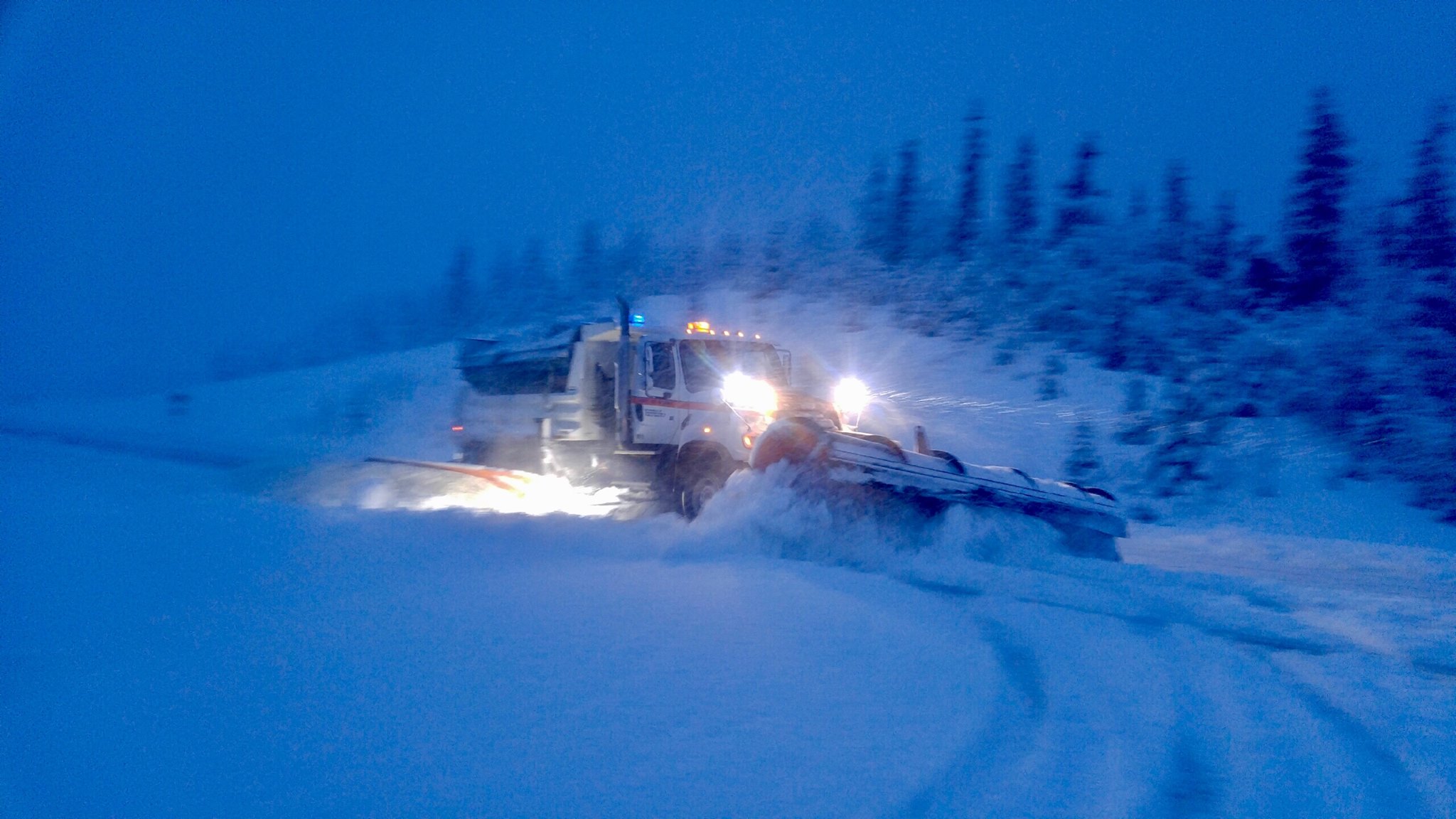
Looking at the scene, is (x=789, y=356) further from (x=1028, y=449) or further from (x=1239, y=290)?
(x=1239, y=290)

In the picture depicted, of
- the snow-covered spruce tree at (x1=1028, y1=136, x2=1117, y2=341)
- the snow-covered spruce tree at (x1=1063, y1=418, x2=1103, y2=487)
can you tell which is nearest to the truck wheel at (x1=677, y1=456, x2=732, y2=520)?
the snow-covered spruce tree at (x1=1063, y1=418, x2=1103, y2=487)

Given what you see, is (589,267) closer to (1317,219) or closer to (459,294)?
(459,294)

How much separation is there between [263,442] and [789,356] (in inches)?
838

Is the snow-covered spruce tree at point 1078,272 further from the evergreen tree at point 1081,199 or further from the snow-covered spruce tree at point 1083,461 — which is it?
the snow-covered spruce tree at point 1083,461

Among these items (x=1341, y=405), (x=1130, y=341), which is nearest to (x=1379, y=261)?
(x=1341, y=405)

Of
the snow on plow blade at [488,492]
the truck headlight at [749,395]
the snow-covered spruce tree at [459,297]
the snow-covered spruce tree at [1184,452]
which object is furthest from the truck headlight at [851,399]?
the snow-covered spruce tree at [459,297]

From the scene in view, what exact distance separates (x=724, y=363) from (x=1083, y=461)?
382 inches

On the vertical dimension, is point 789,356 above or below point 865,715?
above

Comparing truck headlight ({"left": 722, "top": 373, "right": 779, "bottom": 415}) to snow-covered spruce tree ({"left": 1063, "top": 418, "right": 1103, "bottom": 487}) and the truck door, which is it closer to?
the truck door

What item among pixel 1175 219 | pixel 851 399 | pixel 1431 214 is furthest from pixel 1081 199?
pixel 851 399

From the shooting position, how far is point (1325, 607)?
6.68m

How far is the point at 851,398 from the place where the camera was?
447 inches

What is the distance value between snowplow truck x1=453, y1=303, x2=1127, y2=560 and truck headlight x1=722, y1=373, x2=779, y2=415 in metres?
0.01

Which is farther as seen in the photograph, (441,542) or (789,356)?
(789,356)
